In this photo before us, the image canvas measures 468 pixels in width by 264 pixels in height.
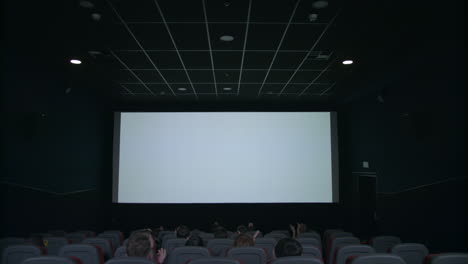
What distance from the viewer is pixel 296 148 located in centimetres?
1016

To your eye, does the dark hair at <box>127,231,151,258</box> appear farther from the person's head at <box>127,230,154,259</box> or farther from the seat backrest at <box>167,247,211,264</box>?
the seat backrest at <box>167,247,211,264</box>

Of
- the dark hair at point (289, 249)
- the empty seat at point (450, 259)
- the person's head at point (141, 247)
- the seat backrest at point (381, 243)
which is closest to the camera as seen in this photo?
the empty seat at point (450, 259)

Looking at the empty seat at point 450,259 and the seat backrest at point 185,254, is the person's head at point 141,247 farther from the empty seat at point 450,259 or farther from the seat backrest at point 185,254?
the empty seat at point 450,259

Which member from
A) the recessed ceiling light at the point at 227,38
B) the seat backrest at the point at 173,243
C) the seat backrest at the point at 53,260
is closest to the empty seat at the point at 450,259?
the seat backrest at the point at 53,260

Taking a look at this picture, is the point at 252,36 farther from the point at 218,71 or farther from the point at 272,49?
the point at 218,71

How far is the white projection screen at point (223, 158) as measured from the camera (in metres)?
10.0

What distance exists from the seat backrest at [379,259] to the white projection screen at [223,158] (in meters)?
7.98

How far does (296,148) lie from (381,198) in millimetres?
2818

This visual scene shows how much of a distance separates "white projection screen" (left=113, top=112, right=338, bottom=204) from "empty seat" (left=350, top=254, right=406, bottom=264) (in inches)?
314

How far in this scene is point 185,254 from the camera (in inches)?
119

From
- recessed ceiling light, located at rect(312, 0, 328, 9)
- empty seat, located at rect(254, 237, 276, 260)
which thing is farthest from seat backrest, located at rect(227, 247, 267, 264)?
recessed ceiling light, located at rect(312, 0, 328, 9)

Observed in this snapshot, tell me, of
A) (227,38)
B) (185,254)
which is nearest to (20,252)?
(185,254)

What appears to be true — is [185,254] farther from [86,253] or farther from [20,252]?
Answer: [20,252]

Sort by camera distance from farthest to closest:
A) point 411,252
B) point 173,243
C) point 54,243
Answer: point 173,243 → point 54,243 → point 411,252
